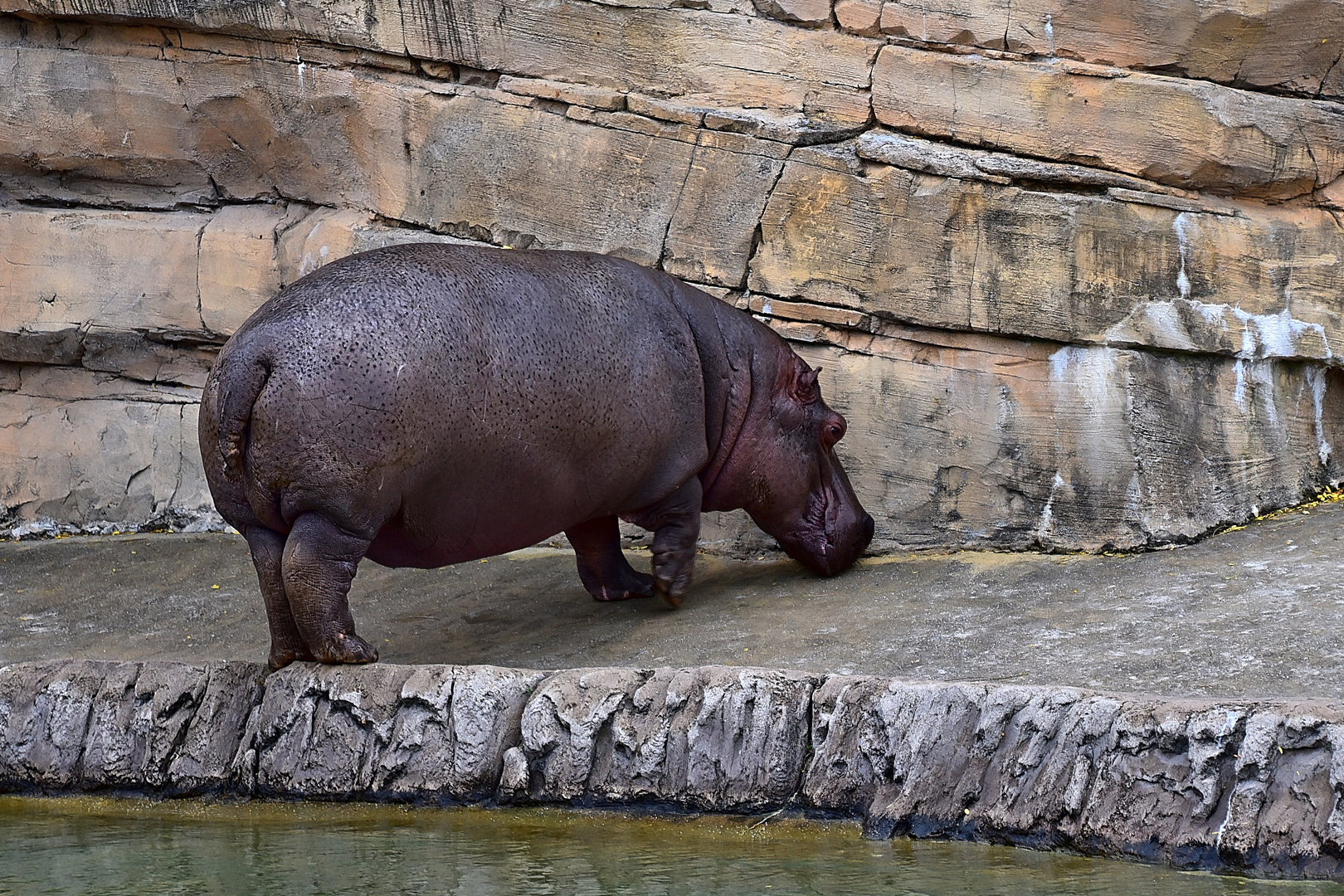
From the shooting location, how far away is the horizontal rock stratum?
3.89 metres

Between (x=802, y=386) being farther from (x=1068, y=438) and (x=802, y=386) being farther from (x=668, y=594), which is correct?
(x=1068, y=438)

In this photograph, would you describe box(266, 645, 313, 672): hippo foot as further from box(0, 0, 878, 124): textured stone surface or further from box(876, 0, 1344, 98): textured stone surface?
box(876, 0, 1344, 98): textured stone surface

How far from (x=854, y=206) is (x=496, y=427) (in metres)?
2.31

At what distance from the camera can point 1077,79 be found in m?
6.54

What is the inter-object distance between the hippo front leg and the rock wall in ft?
3.52

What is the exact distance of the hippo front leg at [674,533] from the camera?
626cm

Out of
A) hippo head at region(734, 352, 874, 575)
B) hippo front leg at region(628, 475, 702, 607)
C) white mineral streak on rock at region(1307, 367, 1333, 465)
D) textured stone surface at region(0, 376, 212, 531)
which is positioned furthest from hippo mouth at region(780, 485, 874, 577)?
textured stone surface at region(0, 376, 212, 531)

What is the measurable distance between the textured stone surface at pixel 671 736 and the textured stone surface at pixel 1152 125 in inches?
122

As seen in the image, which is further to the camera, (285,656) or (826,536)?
(826,536)

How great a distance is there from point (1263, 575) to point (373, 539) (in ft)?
10.6

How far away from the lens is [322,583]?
5082mm

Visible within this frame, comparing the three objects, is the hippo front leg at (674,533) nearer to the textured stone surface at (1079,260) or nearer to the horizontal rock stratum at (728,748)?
the textured stone surface at (1079,260)

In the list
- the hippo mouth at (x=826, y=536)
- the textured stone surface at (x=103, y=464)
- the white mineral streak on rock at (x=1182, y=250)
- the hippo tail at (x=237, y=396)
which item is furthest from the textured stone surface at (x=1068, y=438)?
the textured stone surface at (x=103, y=464)

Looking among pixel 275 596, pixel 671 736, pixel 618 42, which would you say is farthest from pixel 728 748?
pixel 618 42
